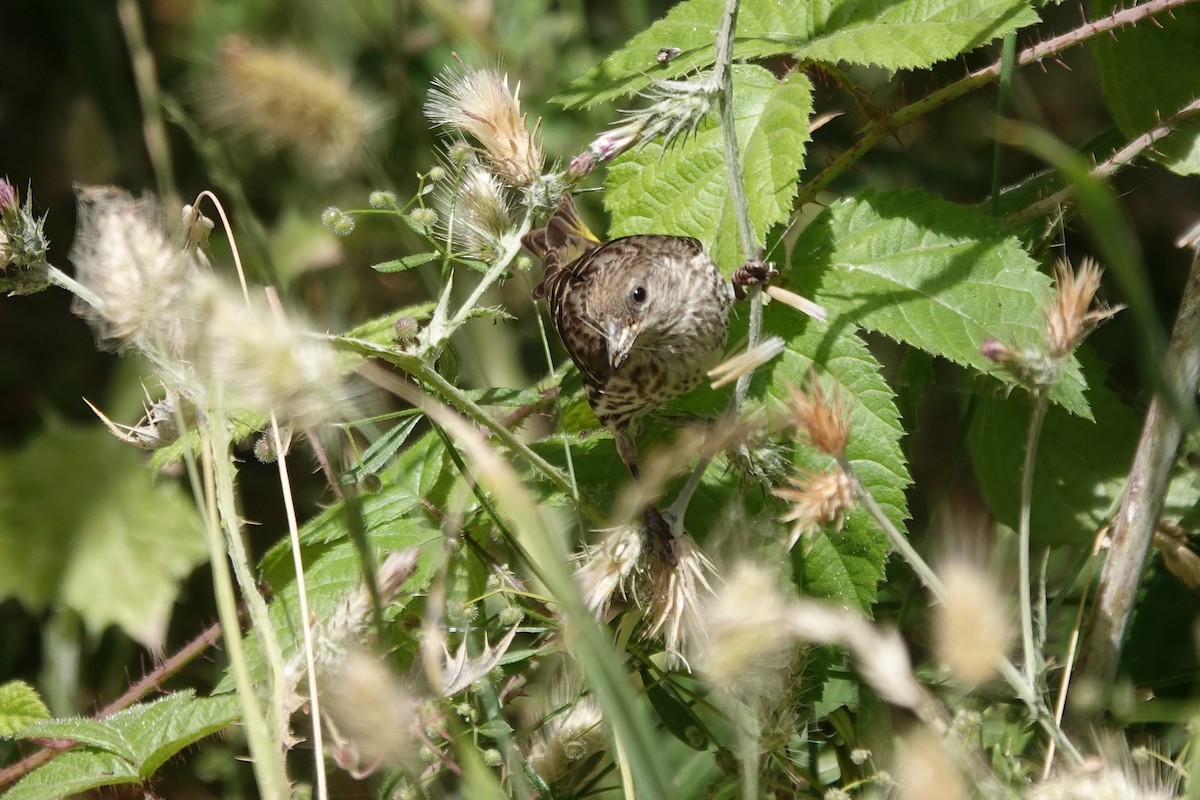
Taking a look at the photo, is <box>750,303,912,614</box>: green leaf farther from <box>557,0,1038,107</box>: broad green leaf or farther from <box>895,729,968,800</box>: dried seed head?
<box>895,729,968,800</box>: dried seed head

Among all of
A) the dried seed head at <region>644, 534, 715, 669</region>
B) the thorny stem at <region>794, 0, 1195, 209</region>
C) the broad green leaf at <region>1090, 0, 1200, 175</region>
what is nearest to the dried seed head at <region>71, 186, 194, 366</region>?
the dried seed head at <region>644, 534, 715, 669</region>

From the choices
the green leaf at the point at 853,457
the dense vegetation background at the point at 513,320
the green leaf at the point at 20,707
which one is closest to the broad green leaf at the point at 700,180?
the dense vegetation background at the point at 513,320

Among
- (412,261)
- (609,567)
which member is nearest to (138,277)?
(412,261)

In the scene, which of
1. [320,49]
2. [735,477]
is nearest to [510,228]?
[735,477]

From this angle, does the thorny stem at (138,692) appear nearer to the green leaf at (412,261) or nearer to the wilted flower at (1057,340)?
the green leaf at (412,261)

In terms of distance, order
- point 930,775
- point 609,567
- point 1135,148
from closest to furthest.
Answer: point 930,775 → point 609,567 → point 1135,148

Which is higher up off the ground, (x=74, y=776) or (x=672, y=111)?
(x=672, y=111)

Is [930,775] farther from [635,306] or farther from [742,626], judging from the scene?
[635,306]
